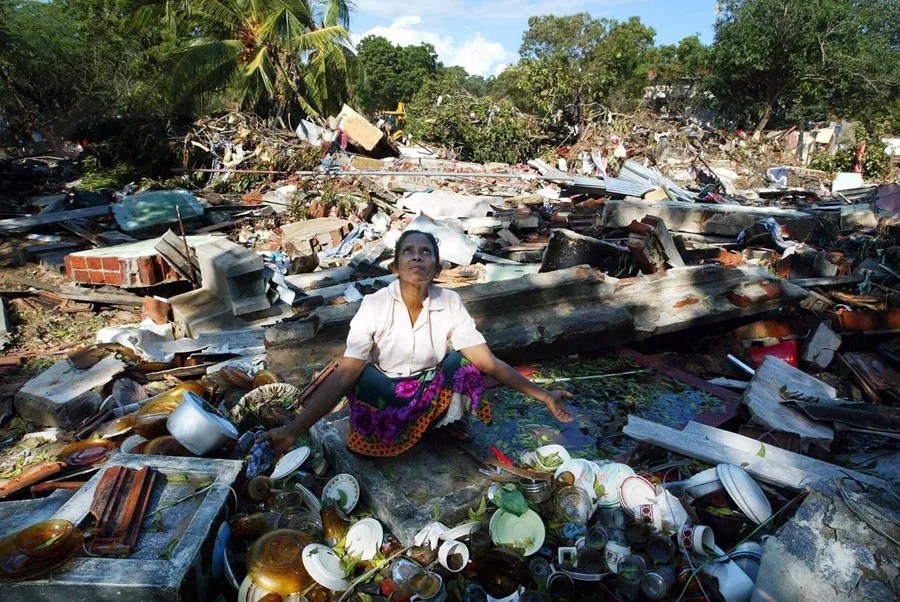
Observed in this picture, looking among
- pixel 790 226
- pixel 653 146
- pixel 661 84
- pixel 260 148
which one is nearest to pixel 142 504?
pixel 790 226

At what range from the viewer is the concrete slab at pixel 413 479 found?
2574 millimetres

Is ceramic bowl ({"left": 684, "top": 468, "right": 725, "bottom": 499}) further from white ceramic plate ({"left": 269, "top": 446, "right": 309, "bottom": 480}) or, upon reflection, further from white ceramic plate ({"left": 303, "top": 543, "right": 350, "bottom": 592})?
white ceramic plate ({"left": 269, "top": 446, "right": 309, "bottom": 480})

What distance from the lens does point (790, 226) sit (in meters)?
8.39

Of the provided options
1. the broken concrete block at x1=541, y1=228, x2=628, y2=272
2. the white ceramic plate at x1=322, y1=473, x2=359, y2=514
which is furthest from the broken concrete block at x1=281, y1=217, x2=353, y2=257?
the white ceramic plate at x1=322, y1=473, x2=359, y2=514

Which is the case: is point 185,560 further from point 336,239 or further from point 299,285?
point 336,239

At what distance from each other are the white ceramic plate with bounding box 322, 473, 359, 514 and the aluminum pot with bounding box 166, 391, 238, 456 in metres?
0.69

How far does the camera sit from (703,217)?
8633 mm

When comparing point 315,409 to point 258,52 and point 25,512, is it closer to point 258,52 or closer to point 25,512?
point 25,512

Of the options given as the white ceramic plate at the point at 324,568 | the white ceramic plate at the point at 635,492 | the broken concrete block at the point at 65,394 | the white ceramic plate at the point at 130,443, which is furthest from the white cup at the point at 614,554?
the broken concrete block at the point at 65,394

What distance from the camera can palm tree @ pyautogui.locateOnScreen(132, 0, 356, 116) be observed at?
631 inches

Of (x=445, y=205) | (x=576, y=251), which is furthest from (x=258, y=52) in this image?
(x=576, y=251)

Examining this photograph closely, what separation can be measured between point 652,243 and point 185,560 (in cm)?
549

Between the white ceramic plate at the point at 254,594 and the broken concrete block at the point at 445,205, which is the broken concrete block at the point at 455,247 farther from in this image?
the white ceramic plate at the point at 254,594

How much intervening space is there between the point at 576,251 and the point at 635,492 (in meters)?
3.71
